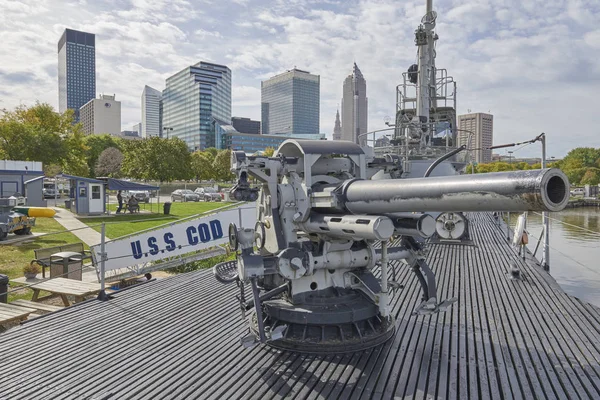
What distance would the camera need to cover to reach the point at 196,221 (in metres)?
10.3

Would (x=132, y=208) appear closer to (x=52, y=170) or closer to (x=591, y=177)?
(x=52, y=170)

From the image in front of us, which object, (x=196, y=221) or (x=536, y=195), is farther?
(x=196, y=221)

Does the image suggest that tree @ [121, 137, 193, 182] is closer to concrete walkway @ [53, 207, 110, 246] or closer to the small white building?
concrete walkway @ [53, 207, 110, 246]

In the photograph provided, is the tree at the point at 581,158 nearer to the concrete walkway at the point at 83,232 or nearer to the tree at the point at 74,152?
the tree at the point at 74,152

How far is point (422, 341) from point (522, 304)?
245 centimetres

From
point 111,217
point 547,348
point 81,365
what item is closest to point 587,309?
point 547,348

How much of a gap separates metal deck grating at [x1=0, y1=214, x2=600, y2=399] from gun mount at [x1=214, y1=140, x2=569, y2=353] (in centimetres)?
34

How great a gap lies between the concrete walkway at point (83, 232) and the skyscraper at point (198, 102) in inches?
3905

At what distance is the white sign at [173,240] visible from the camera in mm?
9227

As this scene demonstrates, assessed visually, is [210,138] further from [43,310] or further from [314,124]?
[43,310]

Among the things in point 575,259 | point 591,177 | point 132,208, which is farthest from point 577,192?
point 132,208

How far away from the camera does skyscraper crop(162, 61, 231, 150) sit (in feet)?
411

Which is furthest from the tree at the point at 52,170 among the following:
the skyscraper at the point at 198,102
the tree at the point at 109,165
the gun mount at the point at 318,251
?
the skyscraper at the point at 198,102

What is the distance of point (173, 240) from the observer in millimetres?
9898
